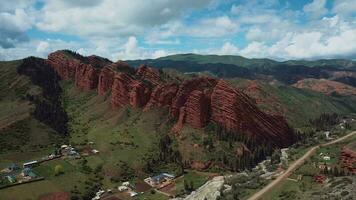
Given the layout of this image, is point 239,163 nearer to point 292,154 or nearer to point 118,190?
point 292,154

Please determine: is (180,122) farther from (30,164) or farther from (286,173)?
(286,173)

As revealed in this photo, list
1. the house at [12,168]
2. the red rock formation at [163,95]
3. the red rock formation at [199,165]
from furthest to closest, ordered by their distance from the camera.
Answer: the red rock formation at [163,95], the red rock formation at [199,165], the house at [12,168]

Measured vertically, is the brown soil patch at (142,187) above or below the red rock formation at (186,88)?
below

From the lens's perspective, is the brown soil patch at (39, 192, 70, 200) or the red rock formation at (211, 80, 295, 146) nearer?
the brown soil patch at (39, 192, 70, 200)

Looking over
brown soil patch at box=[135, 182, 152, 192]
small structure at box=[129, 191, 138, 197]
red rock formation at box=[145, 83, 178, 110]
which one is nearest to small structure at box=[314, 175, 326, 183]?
small structure at box=[129, 191, 138, 197]

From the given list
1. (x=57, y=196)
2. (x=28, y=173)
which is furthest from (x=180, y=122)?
(x=28, y=173)

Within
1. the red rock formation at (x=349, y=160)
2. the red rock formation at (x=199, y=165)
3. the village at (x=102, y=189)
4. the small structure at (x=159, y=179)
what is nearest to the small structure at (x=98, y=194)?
the village at (x=102, y=189)

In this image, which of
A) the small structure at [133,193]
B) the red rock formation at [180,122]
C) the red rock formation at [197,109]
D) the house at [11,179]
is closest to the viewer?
the small structure at [133,193]

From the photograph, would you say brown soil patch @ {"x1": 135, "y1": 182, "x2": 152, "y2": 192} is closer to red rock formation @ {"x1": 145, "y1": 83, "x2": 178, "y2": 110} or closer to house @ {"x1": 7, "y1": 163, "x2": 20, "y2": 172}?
house @ {"x1": 7, "y1": 163, "x2": 20, "y2": 172}

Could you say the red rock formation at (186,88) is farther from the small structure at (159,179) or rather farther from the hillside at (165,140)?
the small structure at (159,179)
